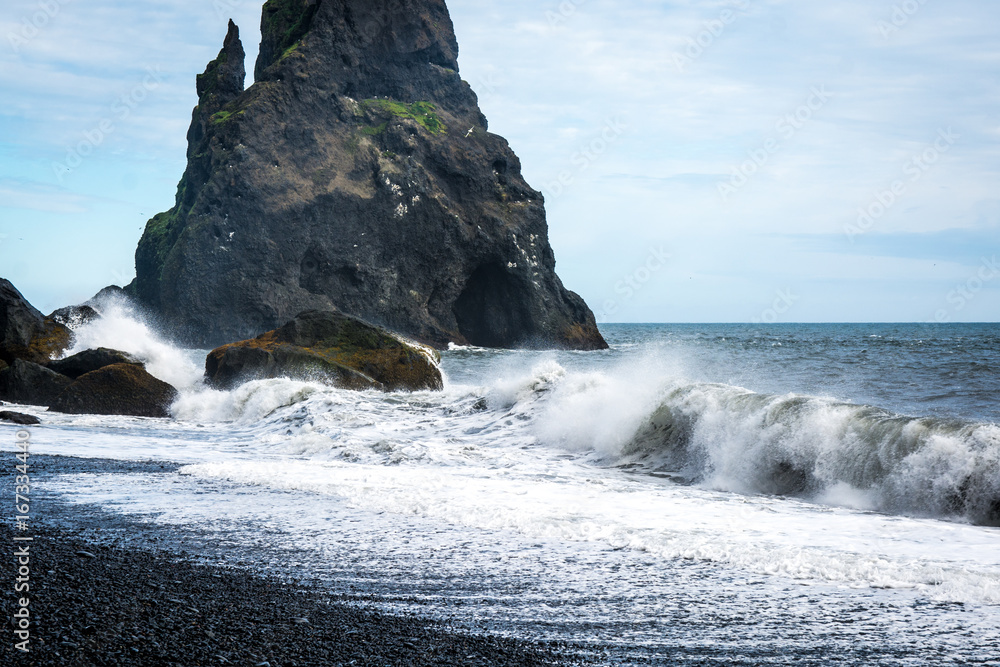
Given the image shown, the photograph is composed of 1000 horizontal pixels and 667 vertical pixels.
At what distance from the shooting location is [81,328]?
21578 mm

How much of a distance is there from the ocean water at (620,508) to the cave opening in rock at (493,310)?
39.7 metres

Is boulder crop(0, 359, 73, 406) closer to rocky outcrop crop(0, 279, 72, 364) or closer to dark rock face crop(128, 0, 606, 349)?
rocky outcrop crop(0, 279, 72, 364)

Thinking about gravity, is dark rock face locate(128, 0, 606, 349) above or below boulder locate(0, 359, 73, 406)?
above

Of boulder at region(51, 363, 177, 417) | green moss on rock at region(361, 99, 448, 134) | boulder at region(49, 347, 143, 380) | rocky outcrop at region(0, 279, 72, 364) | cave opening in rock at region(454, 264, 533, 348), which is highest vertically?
green moss on rock at region(361, 99, 448, 134)

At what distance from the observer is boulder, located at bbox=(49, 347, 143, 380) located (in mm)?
16844

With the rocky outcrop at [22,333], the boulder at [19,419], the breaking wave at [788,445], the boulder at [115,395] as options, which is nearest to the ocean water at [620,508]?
the breaking wave at [788,445]

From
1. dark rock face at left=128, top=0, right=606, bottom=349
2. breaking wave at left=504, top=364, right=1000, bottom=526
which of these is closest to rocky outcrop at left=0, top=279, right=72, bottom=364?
breaking wave at left=504, top=364, right=1000, bottom=526

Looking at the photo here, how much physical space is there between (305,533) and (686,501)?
389 cm

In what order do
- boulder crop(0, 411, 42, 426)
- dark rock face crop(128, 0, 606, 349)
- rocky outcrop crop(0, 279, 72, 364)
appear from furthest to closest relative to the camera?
dark rock face crop(128, 0, 606, 349)
rocky outcrop crop(0, 279, 72, 364)
boulder crop(0, 411, 42, 426)

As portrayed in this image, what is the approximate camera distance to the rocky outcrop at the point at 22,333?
1827cm

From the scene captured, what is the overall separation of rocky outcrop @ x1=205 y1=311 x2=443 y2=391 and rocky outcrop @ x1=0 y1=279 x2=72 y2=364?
4150 millimetres

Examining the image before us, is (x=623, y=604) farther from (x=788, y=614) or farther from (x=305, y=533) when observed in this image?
(x=305, y=533)

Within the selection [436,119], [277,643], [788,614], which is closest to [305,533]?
[277,643]

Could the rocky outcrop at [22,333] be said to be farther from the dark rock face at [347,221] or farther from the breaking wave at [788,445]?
the dark rock face at [347,221]
